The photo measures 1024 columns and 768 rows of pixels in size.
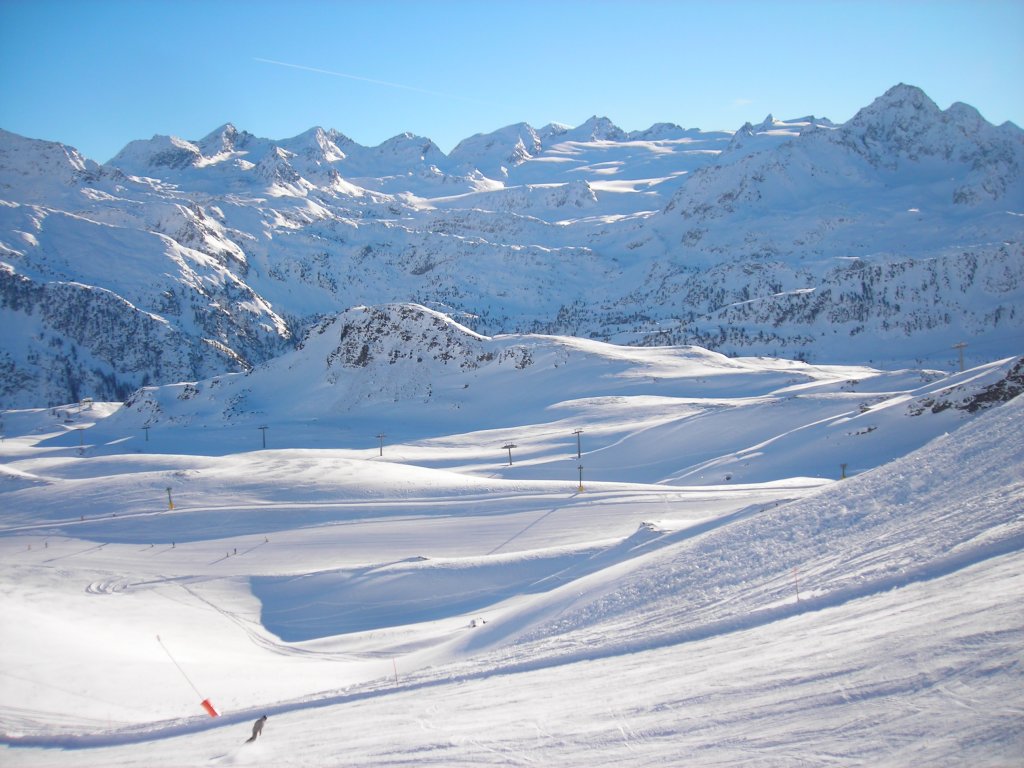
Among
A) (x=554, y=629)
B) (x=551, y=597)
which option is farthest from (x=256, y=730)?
(x=551, y=597)

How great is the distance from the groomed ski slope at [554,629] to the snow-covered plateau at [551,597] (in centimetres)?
8

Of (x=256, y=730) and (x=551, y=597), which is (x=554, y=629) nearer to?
(x=551, y=597)

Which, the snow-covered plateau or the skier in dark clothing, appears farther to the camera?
the skier in dark clothing

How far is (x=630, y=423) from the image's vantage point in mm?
63688

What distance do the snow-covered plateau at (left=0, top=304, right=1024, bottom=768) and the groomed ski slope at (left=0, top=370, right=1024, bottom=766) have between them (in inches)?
3.1

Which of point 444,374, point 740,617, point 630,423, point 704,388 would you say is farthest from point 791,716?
point 444,374

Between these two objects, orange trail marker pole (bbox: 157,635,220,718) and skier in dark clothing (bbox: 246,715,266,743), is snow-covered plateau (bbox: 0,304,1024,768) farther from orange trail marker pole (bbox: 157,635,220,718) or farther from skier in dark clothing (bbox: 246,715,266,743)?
skier in dark clothing (bbox: 246,715,266,743)

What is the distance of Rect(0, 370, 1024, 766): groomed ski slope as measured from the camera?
9.93 m

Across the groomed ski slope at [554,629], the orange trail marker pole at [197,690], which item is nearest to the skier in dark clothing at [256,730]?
the groomed ski slope at [554,629]

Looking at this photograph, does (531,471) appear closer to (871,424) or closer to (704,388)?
(871,424)

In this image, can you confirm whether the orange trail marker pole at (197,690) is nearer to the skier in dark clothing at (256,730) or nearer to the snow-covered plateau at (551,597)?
the snow-covered plateau at (551,597)

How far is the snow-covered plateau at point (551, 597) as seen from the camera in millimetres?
10305

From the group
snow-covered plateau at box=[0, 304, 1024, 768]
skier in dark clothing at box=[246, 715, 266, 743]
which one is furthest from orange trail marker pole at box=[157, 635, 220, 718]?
skier in dark clothing at box=[246, 715, 266, 743]

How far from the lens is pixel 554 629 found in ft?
60.1
